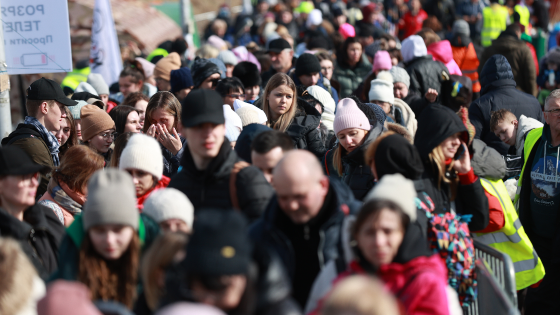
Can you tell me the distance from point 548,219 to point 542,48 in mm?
10428

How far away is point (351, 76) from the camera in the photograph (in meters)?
9.95

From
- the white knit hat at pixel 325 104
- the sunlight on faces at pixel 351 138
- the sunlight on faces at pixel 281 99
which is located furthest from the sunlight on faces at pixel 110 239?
the white knit hat at pixel 325 104

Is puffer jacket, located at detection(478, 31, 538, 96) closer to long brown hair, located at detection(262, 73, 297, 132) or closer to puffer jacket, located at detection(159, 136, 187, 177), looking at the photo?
long brown hair, located at detection(262, 73, 297, 132)

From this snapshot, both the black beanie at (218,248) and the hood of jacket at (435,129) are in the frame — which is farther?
the hood of jacket at (435,129)

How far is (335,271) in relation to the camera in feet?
9.94

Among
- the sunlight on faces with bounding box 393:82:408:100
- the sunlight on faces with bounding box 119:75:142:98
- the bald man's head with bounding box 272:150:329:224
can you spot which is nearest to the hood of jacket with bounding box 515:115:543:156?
the sunlight on faces with bounding box 393:82:408:100

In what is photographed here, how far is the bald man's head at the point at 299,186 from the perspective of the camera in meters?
3.18

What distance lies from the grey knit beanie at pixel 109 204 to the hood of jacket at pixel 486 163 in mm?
2469

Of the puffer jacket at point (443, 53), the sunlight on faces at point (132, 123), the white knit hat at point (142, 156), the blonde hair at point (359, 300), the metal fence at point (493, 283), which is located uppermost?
the puffer jacket at point (443, 53)

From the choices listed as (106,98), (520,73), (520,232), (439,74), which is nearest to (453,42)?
(520,73)

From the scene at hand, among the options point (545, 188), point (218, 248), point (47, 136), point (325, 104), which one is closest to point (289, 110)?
point (325, 104)

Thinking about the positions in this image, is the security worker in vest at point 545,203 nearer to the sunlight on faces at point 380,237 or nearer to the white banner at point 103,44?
the sunlight on faces at point 380,237

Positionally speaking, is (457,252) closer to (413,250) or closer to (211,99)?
(413,250)

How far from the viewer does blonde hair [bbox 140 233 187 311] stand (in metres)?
2.96
